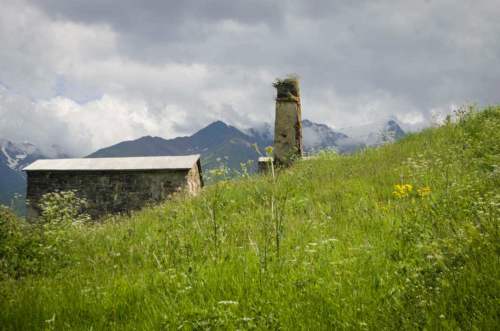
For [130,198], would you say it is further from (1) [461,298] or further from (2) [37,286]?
(1) [461,298]

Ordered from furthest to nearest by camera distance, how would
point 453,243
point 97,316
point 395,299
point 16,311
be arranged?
point 16,311 → point 97,316 → point 453,243 → point 395,299

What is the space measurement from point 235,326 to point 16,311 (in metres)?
2.10

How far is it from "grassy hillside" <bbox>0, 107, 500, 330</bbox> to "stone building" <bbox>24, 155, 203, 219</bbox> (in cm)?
981

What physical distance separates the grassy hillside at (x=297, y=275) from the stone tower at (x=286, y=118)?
8.89m

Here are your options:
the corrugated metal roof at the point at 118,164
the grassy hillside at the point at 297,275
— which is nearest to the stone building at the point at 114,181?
the corrugated metal roof at the point at 118,164

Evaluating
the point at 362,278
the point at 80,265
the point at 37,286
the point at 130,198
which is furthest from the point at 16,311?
the point at 130,198

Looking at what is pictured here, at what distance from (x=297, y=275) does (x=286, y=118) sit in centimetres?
1208

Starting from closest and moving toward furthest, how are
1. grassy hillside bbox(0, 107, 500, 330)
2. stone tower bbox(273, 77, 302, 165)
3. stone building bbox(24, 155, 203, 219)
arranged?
grassy hillside bbox(0, 107, 500, 330), stone tower bbox(273, 77, 302, 165), stone building bbox(24, 155, 203, 219)

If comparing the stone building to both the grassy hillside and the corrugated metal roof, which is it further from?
the grassy hillside

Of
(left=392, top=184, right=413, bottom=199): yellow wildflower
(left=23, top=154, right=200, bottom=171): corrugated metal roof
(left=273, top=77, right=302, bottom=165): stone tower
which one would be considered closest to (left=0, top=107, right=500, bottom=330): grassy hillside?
(left=392, top=184, right=413, bottom=199): yellow wildflower

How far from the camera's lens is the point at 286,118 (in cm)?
1500

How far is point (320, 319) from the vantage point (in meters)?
2.57

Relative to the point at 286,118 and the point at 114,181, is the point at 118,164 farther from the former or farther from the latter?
the point at 286,118

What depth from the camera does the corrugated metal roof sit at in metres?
16.0
